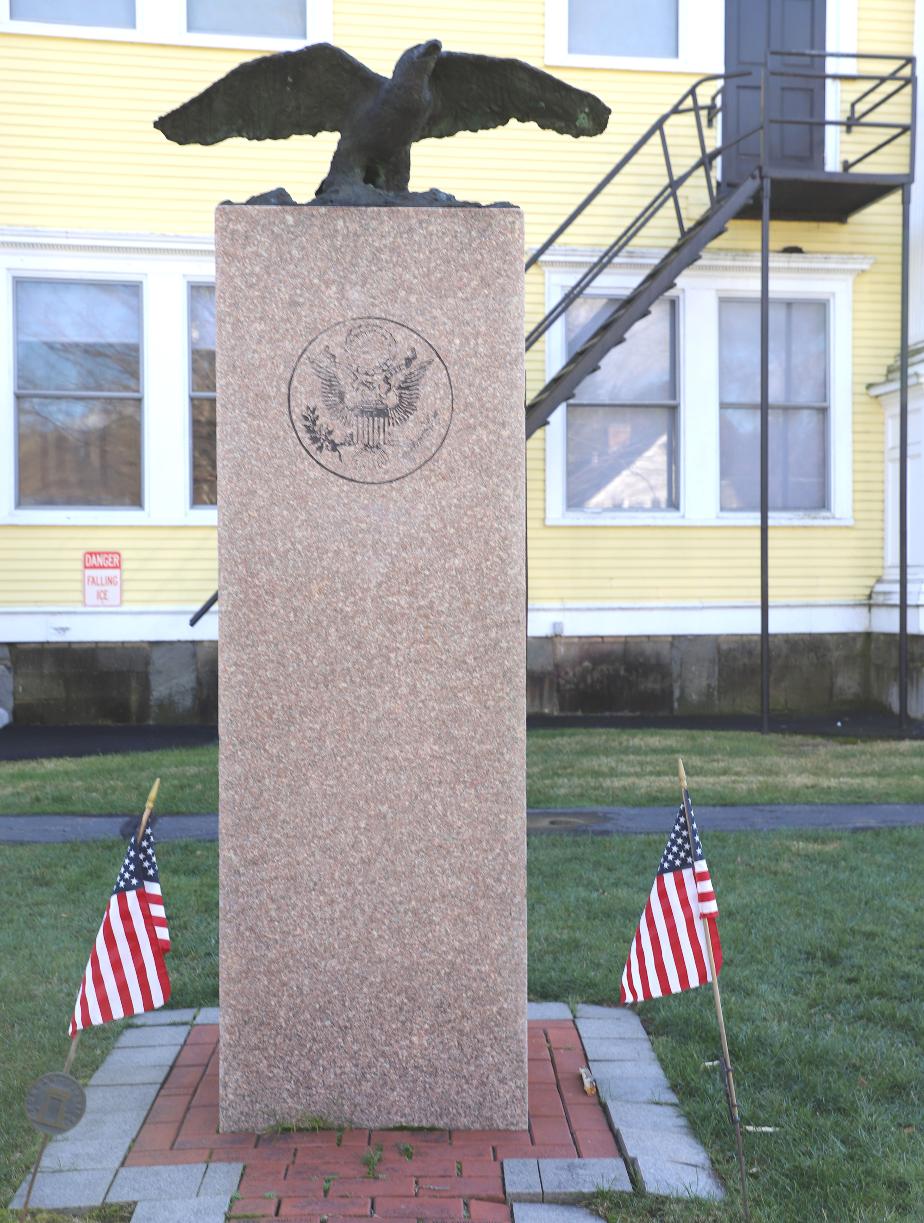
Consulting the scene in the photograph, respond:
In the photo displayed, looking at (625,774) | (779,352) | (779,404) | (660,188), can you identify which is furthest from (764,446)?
(625,774)

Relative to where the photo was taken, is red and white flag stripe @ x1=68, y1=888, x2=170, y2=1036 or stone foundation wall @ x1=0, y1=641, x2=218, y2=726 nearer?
red and white flag stripe @ x1=68, y1=888, x2=170, y2=1036

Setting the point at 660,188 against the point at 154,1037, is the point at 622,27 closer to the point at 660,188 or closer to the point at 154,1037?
the point at 660,188

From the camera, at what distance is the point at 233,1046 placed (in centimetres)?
363

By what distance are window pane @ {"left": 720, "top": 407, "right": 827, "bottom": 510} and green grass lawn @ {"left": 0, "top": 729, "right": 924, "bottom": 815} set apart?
331cm

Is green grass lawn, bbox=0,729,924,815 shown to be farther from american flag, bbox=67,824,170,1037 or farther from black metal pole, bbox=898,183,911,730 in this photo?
american flag, bbox=67,824,170,1037

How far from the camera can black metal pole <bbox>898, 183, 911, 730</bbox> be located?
491 inches

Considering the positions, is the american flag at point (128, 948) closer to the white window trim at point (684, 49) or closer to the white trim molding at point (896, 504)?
the white trim molding at point (896, 504)

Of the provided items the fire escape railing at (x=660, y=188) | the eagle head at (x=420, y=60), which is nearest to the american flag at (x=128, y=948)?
the eagle head at (x=420, y=60)

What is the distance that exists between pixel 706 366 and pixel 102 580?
643 cm

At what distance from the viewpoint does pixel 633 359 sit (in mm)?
13523

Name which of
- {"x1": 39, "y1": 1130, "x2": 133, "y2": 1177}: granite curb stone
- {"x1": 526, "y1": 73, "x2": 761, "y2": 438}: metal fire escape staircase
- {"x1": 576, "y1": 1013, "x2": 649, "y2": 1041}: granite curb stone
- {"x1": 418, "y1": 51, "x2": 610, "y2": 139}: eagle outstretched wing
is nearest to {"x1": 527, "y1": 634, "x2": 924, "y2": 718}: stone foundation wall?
{"x1": 526, "y1": 73, "x2": 761, "y2": 438}: metal fire escape staircase

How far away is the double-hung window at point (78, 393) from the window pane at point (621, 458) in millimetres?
4393

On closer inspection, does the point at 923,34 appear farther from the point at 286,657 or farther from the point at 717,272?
the point at 286,657

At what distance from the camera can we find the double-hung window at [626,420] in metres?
13.4
